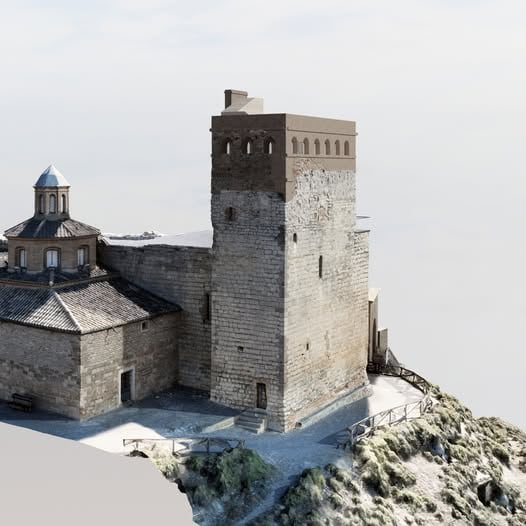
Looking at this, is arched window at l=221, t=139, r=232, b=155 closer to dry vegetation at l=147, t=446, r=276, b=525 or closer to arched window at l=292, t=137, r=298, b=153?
arched window at l=292, t=137, r=298, b=153

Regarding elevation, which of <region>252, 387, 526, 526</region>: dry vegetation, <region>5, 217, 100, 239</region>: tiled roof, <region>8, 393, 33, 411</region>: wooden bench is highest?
<region>5, 217, 100, 239</region>: tiled roof

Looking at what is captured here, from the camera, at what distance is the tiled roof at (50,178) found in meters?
36.4

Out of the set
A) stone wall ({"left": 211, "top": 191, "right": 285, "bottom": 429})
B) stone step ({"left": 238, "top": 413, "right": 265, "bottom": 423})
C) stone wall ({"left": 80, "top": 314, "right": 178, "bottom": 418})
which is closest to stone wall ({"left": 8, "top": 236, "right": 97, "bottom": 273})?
stone wall ({"left": 80, "top": 314, "right": 178, "bottom": 418})

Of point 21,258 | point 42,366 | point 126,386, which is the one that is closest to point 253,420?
point 126,386

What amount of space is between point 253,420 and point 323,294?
232 inches

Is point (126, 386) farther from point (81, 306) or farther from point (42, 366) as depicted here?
point (81, 306)

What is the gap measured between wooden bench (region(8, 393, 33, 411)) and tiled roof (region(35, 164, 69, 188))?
29.5 feet

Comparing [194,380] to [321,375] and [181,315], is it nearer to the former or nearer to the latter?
[181,315]

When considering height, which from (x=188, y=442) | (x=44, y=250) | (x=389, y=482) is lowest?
(x=389, y=482)

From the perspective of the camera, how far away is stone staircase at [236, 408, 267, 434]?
106ft

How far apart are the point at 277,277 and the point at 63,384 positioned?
901cm

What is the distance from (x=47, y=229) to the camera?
3562 cm

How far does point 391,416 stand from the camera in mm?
34594

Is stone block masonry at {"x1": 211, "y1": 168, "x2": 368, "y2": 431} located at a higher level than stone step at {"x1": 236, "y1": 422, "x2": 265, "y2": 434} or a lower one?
higher
